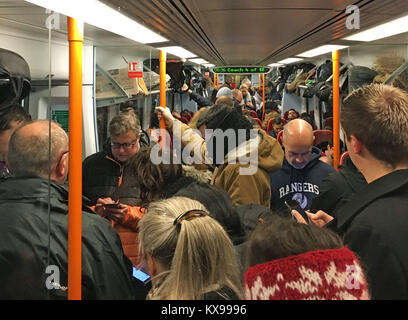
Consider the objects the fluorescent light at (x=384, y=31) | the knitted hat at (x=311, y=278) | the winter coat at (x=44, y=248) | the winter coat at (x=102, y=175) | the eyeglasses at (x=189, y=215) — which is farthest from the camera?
the fluorescent light at (x=384, y=31)

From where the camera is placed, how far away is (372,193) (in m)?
1.59

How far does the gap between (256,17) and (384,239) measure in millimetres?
4278

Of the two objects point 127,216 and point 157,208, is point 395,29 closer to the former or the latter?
point 127,216

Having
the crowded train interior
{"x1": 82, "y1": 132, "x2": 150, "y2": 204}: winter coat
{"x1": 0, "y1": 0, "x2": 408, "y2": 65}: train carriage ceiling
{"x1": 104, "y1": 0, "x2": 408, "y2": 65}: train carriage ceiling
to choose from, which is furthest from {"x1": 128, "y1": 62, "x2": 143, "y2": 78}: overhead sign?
{"x1": 82, "y1": 132, "x2": 150, "y2": 204}: winter coat

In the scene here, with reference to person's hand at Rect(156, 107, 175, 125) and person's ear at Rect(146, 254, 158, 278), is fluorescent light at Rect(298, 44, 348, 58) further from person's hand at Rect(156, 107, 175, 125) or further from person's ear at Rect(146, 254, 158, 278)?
person's ear at Rect(146, 254, 158, 278)

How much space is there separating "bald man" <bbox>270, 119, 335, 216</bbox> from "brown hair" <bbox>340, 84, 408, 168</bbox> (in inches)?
74.5

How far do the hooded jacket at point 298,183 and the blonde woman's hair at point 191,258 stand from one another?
215cm

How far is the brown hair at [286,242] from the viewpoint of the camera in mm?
1059

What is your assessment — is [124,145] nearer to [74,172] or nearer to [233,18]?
[74,172]

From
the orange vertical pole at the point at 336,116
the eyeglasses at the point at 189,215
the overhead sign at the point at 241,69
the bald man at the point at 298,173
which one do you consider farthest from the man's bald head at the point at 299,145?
the overhead sign at the point at 241,69

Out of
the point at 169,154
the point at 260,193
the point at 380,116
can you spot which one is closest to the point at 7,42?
the point at 169,154

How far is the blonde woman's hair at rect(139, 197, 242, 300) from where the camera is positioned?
1420mm

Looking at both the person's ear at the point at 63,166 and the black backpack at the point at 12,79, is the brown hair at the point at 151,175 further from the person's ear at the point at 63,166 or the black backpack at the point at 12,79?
the black backpack at the point at 12,79

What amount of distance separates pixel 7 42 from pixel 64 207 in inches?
29.1
